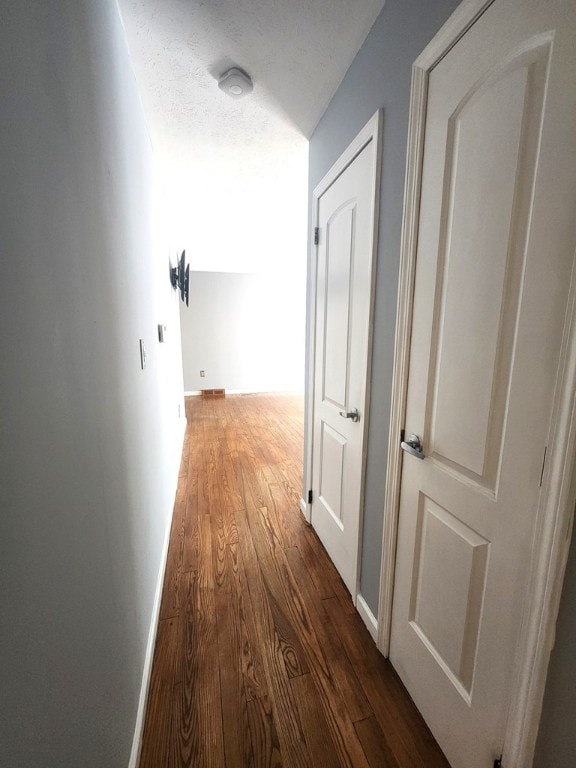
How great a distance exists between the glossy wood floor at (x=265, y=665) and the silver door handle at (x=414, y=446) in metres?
0.94

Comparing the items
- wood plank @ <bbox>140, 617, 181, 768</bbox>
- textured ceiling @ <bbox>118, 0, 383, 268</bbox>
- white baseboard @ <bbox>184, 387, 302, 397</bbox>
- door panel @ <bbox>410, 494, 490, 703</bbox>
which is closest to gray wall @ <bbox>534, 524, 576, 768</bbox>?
door panel @ <bbox>410, 494, 490, 703</bbox>

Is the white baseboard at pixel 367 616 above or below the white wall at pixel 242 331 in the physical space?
below

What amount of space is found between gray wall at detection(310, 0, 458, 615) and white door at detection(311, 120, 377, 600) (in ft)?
0.19

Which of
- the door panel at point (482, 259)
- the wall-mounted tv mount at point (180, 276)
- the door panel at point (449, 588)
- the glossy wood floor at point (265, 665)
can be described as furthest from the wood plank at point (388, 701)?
the wall-mounted tv mount at point (180, 276)

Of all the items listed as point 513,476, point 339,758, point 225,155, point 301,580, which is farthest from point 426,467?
point 225,155

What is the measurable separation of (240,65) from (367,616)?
8.44ft

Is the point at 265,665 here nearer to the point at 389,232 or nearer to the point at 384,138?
the point at 389,232

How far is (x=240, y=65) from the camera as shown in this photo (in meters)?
1.40

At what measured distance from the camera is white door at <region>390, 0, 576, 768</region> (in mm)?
653

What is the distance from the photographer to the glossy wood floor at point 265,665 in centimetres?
101

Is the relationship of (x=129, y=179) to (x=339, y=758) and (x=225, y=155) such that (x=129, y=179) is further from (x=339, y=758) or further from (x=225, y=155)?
(x=339, y=758)

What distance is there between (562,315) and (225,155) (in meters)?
2.32

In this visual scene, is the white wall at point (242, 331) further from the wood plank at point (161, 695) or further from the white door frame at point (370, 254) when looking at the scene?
the wood plank at point (161, 695)

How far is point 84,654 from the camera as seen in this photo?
2.18ft
